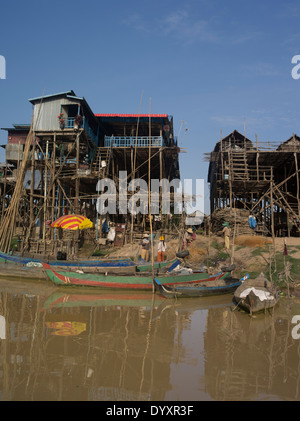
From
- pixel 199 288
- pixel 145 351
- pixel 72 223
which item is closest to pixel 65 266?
pixel 72 223

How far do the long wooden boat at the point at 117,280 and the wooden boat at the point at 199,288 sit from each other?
241 mm

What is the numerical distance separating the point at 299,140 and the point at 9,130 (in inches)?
879

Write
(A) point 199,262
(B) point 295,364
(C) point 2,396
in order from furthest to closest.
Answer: (A) point 199,262 → (B) point 295,364 → (C) point 2,396

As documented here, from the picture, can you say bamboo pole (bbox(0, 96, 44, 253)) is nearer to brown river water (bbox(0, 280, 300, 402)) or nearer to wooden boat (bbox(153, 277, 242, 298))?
brown river water (bbox(0, 280, 300, 402))

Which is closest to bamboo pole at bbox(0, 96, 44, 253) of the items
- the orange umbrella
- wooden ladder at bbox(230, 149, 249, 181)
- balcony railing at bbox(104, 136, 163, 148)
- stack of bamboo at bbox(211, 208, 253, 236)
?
the orange umbrella

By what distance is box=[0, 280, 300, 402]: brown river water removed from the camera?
4.59 metres

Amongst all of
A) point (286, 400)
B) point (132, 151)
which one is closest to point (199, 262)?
point (132, 151)

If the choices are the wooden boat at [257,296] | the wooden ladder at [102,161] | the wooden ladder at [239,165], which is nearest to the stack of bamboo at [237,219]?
the wooden ladder at [239,165]

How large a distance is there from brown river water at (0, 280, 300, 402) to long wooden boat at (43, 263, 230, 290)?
45.4 inches

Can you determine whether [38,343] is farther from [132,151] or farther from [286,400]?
[132,151]

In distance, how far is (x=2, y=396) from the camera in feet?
13.9

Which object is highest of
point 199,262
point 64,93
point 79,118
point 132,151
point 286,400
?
point 64,93

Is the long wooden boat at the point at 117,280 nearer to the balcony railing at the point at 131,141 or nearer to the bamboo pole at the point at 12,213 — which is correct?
the bamboo pole at the point at 12,213

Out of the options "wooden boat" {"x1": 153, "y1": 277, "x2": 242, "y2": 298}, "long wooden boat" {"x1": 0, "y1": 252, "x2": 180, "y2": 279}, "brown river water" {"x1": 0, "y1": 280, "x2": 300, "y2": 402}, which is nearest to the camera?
"brown river water" {"x1": 0, "y1": 280, "x2": 300, "y2": 402}
